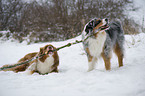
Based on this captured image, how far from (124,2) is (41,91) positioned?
1040 cm

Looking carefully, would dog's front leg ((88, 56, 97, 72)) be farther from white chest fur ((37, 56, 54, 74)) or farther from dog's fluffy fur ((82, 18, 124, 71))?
white chest fur ((37, 56, 54, 74))

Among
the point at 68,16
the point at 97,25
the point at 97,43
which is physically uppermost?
the point at 68,16

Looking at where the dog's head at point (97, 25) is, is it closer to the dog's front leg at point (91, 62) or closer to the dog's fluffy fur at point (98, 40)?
the dog's fluffy fur at point (98, 40)

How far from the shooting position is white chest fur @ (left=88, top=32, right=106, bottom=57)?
2511 millimetres

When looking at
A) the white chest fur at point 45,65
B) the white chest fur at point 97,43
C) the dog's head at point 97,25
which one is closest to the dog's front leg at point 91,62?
the white chest fur at point 97,43

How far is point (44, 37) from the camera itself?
9773mm

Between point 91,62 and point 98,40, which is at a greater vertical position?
point 98,40

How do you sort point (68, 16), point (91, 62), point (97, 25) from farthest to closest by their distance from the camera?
point (68, 16) < point (91, 62) < point (97, 25)

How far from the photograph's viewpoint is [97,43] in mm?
2533

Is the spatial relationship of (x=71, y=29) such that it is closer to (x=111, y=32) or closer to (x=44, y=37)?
(x=44, y=37)

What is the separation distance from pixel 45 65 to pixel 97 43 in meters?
1.47

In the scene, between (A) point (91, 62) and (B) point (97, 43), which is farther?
(A) point (91, 62)

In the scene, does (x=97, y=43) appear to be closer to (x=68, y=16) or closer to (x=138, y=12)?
(x=68, y=16)

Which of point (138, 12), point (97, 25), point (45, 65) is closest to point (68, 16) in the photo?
point (138, 12)
